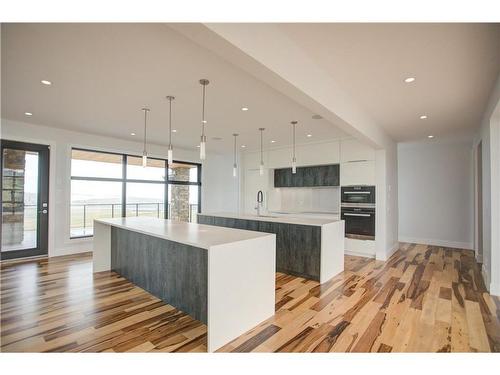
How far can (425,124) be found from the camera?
14.6 ft

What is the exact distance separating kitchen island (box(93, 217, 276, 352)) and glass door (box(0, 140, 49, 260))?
2.88 metres

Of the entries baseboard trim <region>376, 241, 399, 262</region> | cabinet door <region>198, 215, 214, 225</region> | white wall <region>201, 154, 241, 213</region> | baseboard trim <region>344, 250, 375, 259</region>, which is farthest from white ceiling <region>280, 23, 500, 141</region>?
white wall <region>201, 154, 241, 213</region>

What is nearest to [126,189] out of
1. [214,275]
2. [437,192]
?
[214,275]

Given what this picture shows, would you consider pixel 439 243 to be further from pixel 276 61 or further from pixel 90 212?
pixel 90 212

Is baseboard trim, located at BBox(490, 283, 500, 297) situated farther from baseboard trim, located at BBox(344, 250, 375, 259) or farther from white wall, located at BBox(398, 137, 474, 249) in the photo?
white wall, located at BBox(398, 137, 474, 249)

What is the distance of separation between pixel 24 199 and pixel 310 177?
6.04 meters

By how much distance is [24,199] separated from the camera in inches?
188

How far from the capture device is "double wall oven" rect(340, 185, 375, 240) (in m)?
5.23
